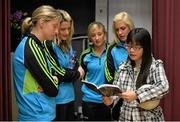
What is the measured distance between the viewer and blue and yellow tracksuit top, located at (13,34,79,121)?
1707 millimetres

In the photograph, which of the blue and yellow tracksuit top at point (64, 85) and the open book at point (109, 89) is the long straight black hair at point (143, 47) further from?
the blue and yellow tracksuit top at point (64, 85)

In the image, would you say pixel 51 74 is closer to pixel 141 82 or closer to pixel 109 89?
pixel 109 89

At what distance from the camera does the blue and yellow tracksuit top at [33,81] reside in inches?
67.2

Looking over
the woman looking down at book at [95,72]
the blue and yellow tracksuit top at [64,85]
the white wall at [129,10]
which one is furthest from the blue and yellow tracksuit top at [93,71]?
the white wall at [129,10]

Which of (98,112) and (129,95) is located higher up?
(129,95)

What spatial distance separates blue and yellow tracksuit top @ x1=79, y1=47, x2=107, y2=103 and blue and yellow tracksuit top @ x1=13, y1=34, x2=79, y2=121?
25.3 inches

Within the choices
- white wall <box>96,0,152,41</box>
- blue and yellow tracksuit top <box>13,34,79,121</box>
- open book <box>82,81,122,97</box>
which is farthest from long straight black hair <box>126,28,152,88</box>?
white wall <box>96,0,152,41</box>

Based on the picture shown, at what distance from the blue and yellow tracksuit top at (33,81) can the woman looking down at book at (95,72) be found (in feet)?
2.12

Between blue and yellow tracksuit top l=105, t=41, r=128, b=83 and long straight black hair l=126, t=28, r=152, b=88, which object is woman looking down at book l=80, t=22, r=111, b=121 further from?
long straight black hair l=126, t=28, r=152, b=88

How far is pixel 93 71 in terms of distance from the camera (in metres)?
2.41

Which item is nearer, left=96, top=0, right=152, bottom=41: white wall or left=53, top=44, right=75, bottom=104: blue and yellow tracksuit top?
left=53, top=44, right=75, bottom=104: blue and yellow tracksuit top

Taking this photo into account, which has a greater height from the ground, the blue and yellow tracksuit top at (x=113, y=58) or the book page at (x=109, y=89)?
the blue and yellow tracksuit top at (x=113, y=58)

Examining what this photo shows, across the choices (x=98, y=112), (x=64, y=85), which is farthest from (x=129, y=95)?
(x=98, y=112)

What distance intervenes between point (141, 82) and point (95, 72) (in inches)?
27.2
